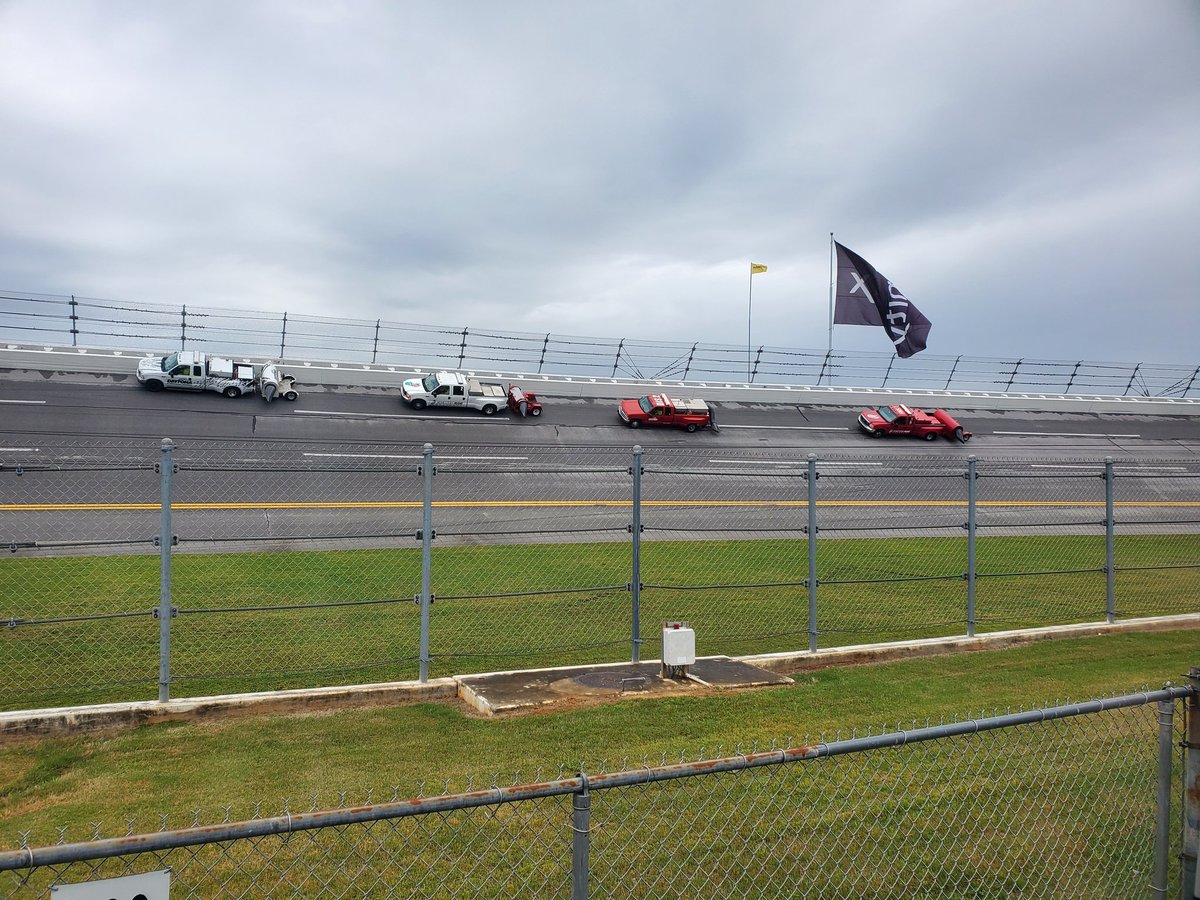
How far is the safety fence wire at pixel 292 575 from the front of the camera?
9.21 metres

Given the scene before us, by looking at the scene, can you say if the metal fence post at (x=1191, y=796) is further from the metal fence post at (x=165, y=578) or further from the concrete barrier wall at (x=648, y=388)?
the concrete barrier wall at (x=648, y=388)

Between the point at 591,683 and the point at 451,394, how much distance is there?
2497 cm

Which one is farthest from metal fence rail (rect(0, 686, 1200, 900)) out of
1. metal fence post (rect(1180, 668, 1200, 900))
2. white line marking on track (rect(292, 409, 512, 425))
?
white line marking on track (rect(292, 409, 512, 425))

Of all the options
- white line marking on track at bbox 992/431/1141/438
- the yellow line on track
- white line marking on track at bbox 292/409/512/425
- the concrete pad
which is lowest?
the concrete pad

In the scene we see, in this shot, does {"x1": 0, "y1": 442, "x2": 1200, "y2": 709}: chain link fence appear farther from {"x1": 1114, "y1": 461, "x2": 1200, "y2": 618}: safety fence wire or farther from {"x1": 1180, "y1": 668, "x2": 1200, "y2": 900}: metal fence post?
{"x1": 1180, "y1": 668, "x2": 1200, "y2": 900}: metal fence post

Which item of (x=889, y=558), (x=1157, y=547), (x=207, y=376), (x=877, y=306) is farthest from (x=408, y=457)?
(x=877, y=306)

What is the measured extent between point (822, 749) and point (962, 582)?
12.5 m

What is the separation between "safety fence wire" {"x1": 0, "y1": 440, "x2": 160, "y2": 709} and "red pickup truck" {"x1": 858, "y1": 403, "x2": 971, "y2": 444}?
24889 mm

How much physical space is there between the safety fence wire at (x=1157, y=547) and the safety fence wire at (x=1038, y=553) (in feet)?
1.48

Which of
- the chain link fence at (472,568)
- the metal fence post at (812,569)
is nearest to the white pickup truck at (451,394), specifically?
the chain link fence at (472,568)

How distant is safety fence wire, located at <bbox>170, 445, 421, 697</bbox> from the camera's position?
9.21 m

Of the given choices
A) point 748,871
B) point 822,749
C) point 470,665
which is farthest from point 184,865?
point 470,665

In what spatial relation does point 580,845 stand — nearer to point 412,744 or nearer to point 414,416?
point 412,744

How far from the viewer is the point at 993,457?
34.0 meters
